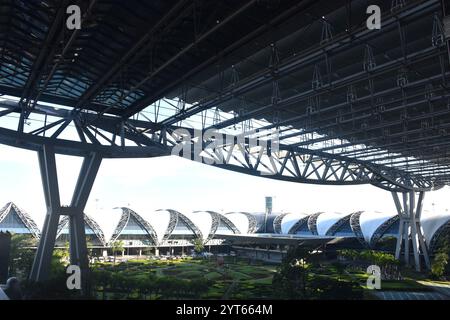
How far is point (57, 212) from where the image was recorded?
24.3 m

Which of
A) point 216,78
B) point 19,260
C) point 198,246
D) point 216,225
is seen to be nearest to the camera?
point 216,78

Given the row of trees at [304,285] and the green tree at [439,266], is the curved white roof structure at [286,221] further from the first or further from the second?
the row of trees at [304,285]

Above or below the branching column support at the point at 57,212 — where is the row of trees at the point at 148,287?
below

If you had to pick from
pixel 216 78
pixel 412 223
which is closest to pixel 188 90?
pixel 216 78

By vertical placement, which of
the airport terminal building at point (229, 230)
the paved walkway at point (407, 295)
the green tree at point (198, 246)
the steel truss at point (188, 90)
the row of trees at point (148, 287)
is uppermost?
the steel truss at point (188, 90)

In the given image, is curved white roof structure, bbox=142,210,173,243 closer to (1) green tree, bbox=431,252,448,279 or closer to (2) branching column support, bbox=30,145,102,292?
(1) green tree, bbox=431,252,448,279

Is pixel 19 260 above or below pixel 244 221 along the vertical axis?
below

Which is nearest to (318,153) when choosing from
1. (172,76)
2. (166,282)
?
(166,282)

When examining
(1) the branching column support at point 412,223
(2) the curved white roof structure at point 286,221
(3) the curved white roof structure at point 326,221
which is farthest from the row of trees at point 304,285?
(2) the curved white roof structure at point 286,221

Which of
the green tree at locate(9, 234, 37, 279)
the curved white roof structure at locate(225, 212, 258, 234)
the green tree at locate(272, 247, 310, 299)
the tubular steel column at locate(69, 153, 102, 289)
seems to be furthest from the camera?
the curved white roof structure at locate(225, 212, 258, 234)

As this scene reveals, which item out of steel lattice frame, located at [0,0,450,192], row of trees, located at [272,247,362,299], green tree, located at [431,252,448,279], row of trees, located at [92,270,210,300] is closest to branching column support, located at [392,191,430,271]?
green tree, located at [431,252,448,279]

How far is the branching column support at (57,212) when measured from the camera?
23719 millimetres

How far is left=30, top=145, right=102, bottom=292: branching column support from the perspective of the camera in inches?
934

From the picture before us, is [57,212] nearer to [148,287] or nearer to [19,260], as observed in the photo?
[148,287]
